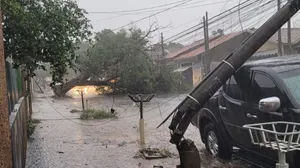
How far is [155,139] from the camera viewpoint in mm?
9398

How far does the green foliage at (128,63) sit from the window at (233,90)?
18001 millimetres

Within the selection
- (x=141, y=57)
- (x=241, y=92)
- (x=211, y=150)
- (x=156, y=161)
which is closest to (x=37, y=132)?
(x=156, y=161)

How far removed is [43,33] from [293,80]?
13.0 ft

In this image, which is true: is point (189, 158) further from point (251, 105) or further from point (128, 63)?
point (128, 63)

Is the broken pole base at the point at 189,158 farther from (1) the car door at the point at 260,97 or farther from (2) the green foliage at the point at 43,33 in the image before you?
(2) the green foliage at the point at 43,33

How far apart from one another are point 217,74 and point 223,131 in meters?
2.03

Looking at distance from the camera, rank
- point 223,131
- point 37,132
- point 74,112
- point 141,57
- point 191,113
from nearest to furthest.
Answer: point 191,113 < point 223,131 < point 37,132 < point 74,112 < point 141,57

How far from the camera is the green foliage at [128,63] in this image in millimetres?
25031

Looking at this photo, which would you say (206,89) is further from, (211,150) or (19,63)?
(19,63)

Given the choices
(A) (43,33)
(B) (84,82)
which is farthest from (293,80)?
(B) (84,82)

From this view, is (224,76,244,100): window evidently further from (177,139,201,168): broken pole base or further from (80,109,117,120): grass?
(80,109,117,120): grass

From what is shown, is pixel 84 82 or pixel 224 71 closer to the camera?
pixel 224 71

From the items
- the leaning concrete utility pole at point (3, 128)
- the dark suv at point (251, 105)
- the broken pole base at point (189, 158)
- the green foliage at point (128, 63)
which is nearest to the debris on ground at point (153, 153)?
the dark suv at point (251, 105)

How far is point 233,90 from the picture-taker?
20.3 ft
